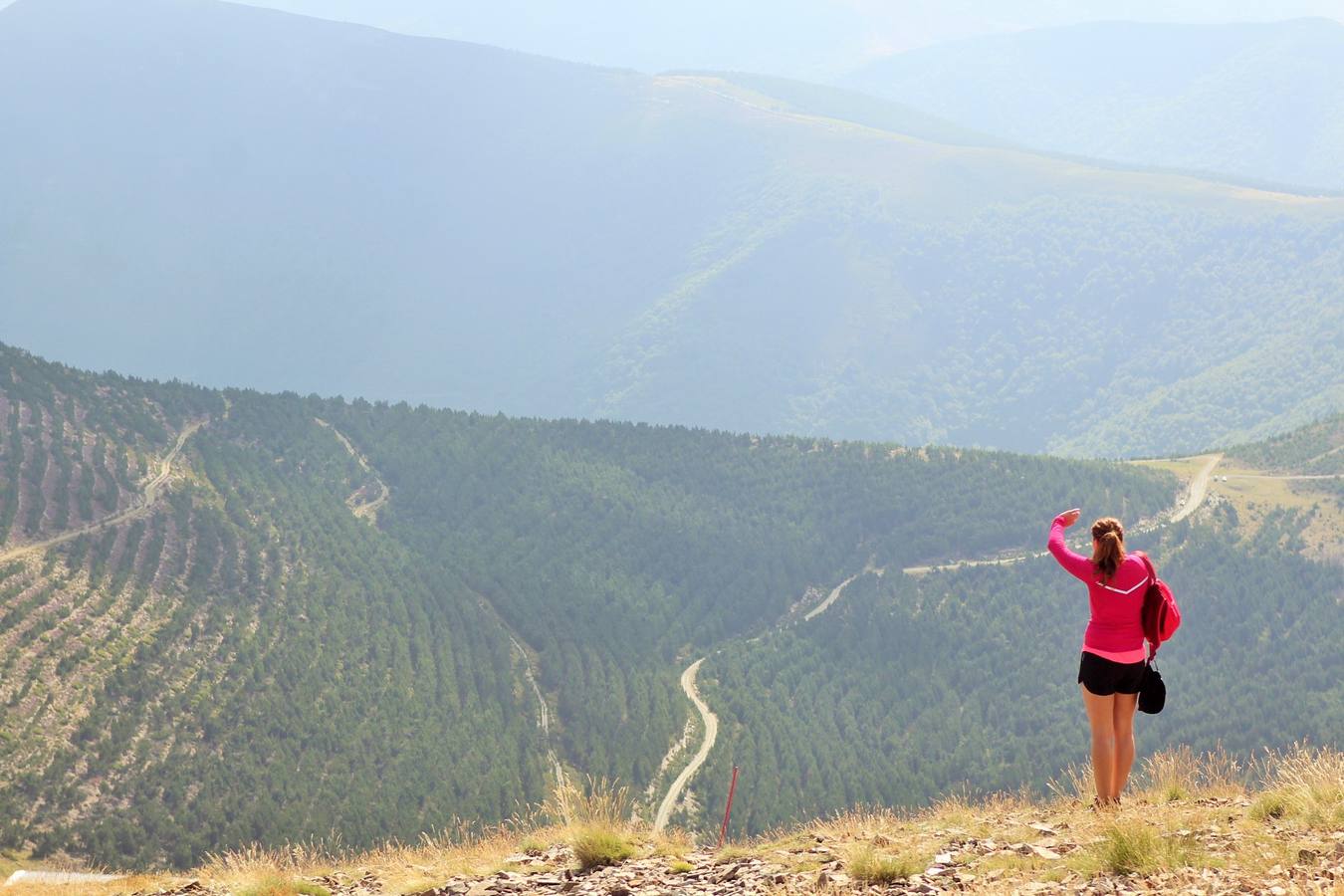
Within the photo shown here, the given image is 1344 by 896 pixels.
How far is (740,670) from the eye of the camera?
91438 mm

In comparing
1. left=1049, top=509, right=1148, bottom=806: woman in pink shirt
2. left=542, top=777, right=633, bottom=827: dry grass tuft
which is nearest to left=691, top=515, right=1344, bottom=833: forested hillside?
left=542, top=777, right=633, bottom=827: dry grass tuft

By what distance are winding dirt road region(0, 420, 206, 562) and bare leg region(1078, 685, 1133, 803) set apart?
203 ft

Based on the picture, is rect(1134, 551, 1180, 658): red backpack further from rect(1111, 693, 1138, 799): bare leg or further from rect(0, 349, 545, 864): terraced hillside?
rect(0, 349, 545, 864): terraced hillside

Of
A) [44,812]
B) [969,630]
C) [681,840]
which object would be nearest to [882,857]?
[681,840]

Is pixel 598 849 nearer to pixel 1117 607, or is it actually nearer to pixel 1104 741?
pixel 1104 741

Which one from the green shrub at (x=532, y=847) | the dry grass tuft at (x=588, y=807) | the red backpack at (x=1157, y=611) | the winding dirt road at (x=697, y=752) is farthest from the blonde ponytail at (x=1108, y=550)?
the winding dirt road at (x=697, y=752)

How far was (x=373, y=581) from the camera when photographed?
86812mm

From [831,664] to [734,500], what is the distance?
2685 centimetres

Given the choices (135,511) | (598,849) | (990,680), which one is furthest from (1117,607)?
(990,680)

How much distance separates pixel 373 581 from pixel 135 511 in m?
14.2

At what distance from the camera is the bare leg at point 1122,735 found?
16969 mm

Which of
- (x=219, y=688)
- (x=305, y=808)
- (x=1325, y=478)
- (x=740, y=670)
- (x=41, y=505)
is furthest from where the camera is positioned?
(x=1325, y=478)

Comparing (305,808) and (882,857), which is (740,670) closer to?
(305,808)

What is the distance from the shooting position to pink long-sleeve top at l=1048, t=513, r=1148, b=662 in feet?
54.4
